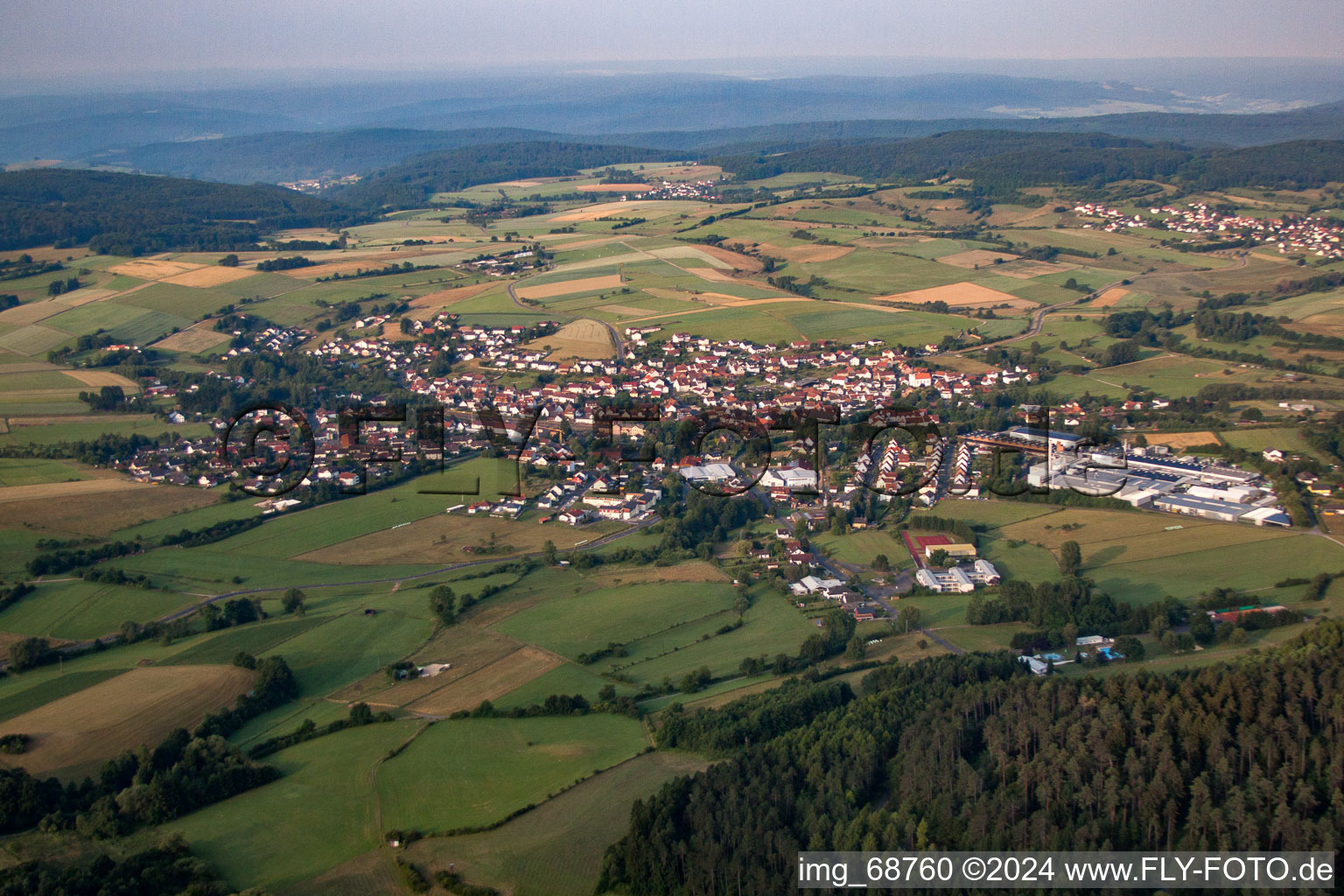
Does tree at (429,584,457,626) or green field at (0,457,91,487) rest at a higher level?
green field at (0,457,91,487)

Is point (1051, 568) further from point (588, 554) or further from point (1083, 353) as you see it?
point (1083, 353)

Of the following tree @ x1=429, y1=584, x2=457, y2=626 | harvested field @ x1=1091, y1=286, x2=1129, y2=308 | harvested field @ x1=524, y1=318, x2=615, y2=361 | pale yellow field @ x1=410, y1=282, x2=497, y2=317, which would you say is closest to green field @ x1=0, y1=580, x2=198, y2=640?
tree @ x1=429, y1=584, x2=457, y2=626

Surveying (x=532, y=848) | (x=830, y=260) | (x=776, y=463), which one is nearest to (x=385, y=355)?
(x=776, y=463)

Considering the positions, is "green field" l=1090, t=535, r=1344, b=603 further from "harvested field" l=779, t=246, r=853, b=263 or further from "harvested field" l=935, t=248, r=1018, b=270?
"harvested field" l=779, t=246, r=853, b=263

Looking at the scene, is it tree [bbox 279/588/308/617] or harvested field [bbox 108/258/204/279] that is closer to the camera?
tree [bbox 279/588/308/617]

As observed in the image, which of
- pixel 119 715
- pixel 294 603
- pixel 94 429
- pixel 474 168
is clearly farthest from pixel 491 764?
pixel 474 168

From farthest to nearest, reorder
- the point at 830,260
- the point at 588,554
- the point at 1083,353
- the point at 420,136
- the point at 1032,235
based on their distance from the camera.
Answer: the point at 420,136
the point at 1032,235
the point at 830,260
the point at 1083,353
the point at 588,554

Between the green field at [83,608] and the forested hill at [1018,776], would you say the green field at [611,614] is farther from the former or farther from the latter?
the green field at [83,608]
